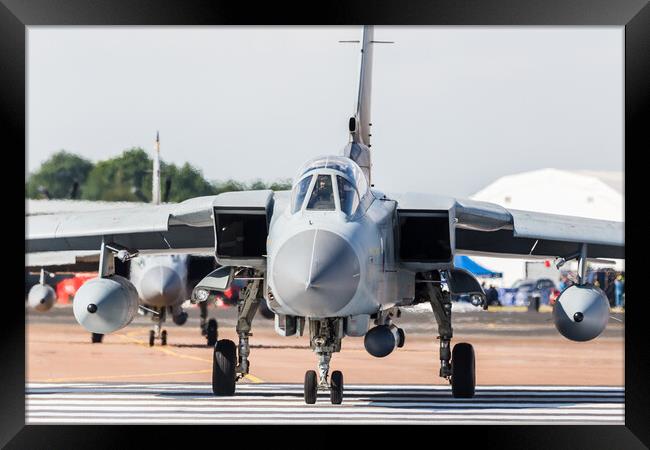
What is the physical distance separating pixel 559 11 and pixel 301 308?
3.00 m

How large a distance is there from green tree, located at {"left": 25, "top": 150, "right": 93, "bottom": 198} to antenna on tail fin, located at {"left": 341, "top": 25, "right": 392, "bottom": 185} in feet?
72.4

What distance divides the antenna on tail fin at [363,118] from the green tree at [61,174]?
22064 millimetres

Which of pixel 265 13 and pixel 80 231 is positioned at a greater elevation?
pixel 265 13

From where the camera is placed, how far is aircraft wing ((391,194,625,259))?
11.3m

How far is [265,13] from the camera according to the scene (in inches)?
316

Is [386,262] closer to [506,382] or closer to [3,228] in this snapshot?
[3,228]

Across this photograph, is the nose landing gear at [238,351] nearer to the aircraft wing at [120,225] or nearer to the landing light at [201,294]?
the landing light at [201,294]

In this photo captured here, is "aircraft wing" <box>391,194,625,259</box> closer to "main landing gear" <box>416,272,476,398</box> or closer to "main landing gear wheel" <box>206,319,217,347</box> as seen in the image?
"main landing gear" <box>416,272,476,398</box>

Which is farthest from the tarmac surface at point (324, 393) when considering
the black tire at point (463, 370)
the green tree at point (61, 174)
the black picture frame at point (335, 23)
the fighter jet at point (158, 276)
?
the green tree at point (61, 174)

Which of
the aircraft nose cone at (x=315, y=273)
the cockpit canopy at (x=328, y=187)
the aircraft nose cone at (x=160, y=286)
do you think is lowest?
the aircraft nose cone at (x=160, y=286)

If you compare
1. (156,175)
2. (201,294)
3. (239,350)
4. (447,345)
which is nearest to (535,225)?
(447,345)

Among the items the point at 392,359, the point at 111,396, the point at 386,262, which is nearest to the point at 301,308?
the point at 386,262

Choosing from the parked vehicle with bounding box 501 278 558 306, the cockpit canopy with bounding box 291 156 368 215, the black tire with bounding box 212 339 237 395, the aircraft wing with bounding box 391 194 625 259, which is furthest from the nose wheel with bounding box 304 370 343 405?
the parked vehicle with bounding box 501 278 558 306

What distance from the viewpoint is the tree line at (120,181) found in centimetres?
2647
